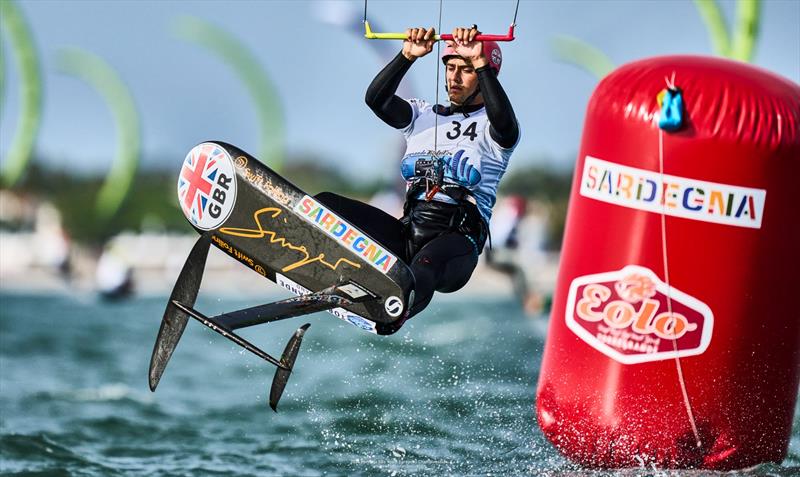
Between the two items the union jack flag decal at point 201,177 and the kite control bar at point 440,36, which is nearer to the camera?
the kite control bar at point 440,36

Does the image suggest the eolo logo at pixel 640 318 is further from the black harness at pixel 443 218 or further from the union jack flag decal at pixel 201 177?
the union jack flag decal at pixel 201 177

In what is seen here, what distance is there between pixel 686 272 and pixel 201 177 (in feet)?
7.59

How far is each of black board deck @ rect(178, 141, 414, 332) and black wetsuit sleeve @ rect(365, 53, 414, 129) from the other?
561 mm

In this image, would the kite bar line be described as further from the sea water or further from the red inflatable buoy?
the sea water

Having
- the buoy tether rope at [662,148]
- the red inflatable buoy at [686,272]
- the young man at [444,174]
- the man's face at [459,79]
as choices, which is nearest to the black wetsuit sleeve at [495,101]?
the young man at [444,174]

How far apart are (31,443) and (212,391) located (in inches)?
168

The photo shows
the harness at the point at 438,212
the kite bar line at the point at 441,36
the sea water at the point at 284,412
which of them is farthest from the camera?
the sea water at the point at 284,412

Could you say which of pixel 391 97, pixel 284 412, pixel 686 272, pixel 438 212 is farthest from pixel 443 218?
pixel 284 412

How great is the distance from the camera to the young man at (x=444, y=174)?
5.67 meters

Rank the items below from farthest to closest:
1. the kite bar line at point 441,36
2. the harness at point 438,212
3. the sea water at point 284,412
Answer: the sea water at point 284,412, the harness at point 438,212, the kite bar line at point 441,36

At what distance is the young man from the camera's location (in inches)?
223

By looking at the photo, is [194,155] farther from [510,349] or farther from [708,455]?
[510,349]

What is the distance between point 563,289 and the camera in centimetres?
605

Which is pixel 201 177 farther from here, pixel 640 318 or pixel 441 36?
pixel 640 318
